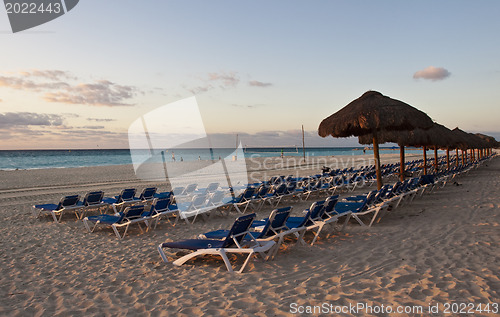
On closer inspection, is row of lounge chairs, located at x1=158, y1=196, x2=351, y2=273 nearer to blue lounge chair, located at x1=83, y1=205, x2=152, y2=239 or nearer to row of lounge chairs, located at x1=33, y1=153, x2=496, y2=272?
row of lounge chairs, located at x1=33, y1=153, x2=496, y2=272

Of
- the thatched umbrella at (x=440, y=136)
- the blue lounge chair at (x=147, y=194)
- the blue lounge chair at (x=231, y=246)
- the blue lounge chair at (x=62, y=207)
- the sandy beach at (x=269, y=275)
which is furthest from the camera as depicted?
the thatched umbrella at (x=440, y=136)

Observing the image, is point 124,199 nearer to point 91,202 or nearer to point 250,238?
point 91,202

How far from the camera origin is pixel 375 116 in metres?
6.52

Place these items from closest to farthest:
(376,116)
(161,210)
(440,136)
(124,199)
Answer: (161,210) < (376,116) < (124,199) < (440,136)

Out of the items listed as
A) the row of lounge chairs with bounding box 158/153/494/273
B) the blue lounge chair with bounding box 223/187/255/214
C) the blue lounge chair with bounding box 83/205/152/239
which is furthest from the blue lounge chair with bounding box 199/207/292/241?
the blue lounge chair with bounding box 223/187/255/214

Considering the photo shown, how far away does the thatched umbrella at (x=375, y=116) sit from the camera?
257 inches

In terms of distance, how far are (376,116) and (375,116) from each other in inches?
0.7

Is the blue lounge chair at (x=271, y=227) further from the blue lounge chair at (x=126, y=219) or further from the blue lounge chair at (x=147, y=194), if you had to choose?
the blue lounge chair at (x=147, y=194)

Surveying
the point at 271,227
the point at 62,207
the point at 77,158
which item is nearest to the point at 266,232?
the point at 271,227

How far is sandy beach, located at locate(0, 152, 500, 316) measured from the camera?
9.38 ft

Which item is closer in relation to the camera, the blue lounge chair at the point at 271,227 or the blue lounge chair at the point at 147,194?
the blue lounge chair at the point at 271,227

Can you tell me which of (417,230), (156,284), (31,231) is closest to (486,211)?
(417,230)

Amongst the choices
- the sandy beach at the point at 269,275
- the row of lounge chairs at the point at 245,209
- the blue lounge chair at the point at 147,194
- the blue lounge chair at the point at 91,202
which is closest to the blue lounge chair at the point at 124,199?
the row of lounge chairs at the point at 245,209

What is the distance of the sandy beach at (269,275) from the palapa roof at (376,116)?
6.29 ft
